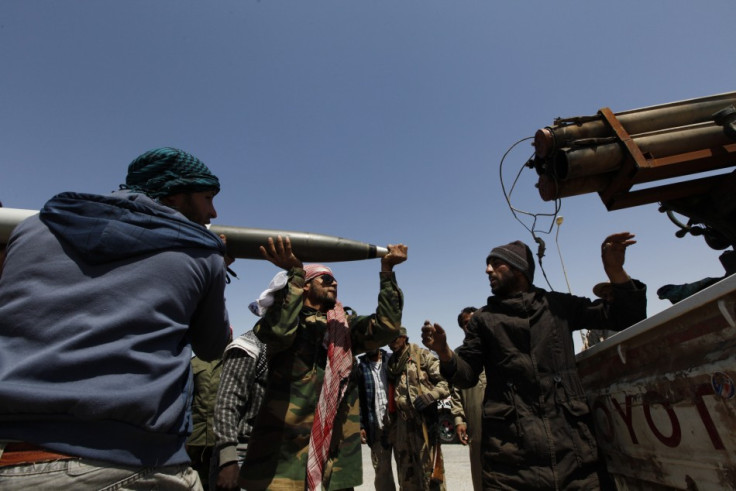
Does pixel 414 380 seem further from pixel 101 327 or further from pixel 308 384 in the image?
pixel 101 327

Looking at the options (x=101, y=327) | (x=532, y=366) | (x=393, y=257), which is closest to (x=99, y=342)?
(x=101, y=327)

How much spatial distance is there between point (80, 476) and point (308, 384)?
1964 mm

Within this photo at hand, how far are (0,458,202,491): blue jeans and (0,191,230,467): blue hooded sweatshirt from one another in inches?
0.9

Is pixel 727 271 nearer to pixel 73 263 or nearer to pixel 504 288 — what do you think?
pixel 504 288

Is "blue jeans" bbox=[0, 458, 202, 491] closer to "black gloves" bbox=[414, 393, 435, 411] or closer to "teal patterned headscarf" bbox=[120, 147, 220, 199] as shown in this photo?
"teal patterned headscarf" bbox=[120, 147, 220, 199]

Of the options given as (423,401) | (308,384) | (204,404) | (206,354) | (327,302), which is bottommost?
(206,354)

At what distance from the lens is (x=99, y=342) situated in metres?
1.24

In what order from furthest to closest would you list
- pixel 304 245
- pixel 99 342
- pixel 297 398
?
1. pixel 304 245
2. pixel 297 398
3. pixel 99 342

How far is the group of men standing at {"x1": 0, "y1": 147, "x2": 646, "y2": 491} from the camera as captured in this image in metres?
1.16

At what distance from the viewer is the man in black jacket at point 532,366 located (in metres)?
2.55

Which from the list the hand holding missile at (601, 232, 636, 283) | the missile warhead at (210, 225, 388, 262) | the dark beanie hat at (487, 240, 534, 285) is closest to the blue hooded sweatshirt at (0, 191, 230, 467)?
the missile warhead at (210, 225, 388, 262)

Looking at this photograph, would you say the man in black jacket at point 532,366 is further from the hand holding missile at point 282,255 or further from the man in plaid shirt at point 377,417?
the man in plaid shirt at point 377,417

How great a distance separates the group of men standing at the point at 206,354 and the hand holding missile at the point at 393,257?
17 mm

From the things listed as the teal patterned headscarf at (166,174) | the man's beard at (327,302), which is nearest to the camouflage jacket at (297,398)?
the man's beard at (327,302)
